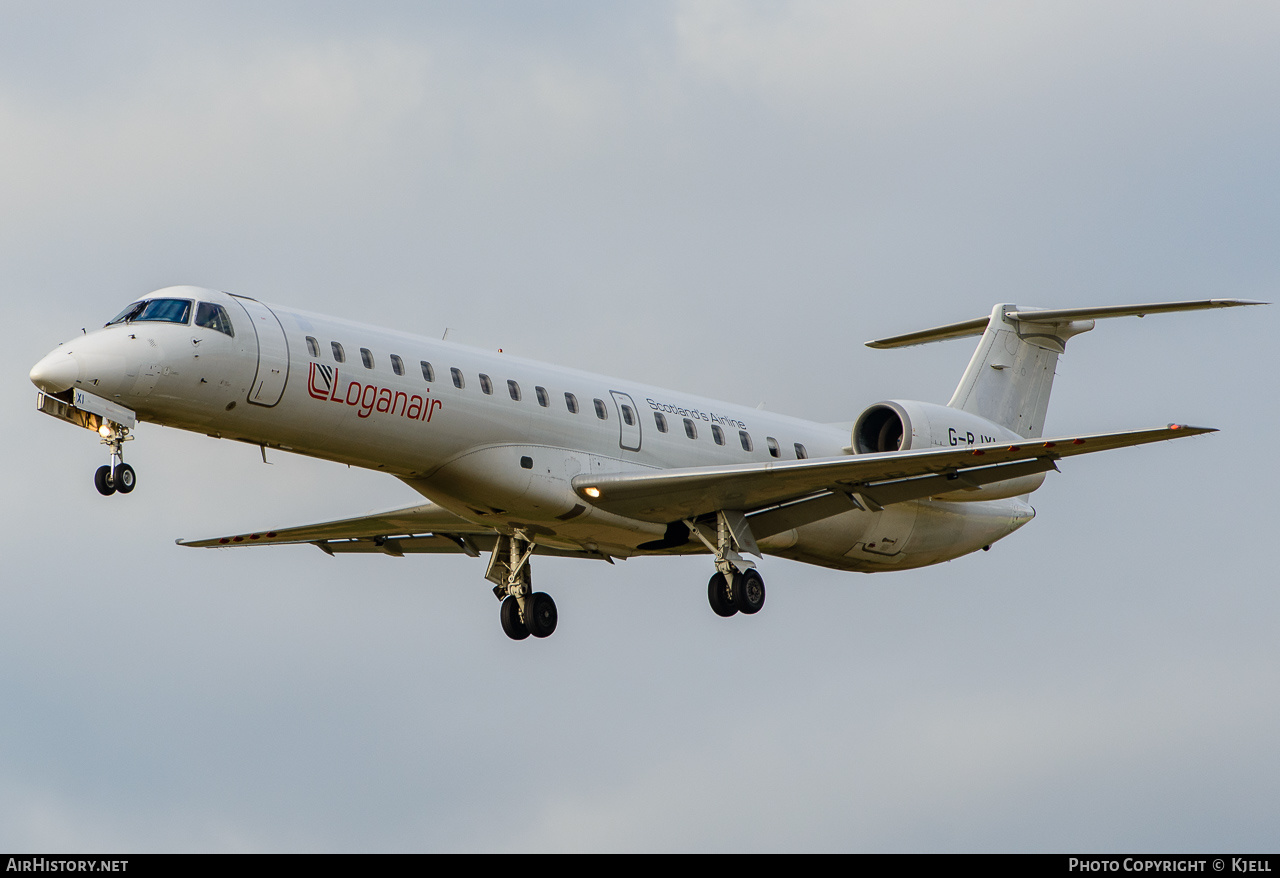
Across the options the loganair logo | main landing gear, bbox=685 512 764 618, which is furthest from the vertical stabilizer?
the loganair logo

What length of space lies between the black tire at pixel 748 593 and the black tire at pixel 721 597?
107 millimetres

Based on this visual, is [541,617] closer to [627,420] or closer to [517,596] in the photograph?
[517,596]

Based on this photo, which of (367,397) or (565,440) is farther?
(565,440)

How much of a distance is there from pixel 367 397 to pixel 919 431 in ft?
30.5

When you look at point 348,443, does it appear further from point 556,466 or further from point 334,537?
point 334,537

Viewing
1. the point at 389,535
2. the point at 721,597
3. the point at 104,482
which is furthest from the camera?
the point at 389,535

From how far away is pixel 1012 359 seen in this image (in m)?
32.7

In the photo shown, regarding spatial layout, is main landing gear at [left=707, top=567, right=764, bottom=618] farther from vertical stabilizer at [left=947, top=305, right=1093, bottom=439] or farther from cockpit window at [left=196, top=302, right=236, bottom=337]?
cockpit window at [left=196, top=302, right=236, bottom=337]

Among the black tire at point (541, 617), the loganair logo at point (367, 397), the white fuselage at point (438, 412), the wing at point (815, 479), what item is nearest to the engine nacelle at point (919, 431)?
the white fuselage at point (438, 412)

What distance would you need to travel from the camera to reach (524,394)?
84.8 ft

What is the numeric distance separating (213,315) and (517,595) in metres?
7.76

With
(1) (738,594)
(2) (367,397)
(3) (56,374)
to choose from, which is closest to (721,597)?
(1) (738,594)

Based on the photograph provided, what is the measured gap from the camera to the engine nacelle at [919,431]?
28906 mm

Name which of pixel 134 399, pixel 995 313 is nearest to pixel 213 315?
pixel 134 399
